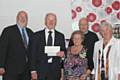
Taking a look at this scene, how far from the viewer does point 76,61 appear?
4.46 metres

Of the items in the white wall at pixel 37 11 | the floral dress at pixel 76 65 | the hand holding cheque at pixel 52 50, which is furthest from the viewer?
the white wall at pixel 37 11

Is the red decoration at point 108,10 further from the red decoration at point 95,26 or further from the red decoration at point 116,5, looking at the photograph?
the red decoration at point 95,26

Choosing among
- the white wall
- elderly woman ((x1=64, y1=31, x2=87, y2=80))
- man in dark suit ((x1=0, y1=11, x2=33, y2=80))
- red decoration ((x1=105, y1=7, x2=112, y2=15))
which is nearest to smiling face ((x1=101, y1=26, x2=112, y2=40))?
elderly woman ((x1=64, y1=31, x2=87, y2=80))

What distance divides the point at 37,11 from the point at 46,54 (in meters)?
1.29

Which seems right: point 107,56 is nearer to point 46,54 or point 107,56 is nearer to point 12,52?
point 46,54

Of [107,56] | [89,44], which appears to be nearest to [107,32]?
[107,56]

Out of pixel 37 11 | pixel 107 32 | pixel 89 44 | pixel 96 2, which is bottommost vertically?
pixel 89 44

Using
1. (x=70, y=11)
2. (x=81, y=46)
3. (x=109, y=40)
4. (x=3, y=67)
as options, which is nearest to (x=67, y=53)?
(x=81, y=46)

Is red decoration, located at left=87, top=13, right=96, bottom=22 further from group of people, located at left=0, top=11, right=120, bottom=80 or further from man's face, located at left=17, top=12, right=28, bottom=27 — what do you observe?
man's face, located at left=17, top=12, right=28, bottom=27

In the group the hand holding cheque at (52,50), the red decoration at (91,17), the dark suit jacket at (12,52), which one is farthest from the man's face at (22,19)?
the red decoration at (91,17)

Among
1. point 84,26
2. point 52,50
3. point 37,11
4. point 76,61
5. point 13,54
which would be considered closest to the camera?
point 76,61

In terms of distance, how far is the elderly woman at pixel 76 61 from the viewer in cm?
447

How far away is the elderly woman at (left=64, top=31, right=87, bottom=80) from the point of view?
4469mm

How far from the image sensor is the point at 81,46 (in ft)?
15.0
